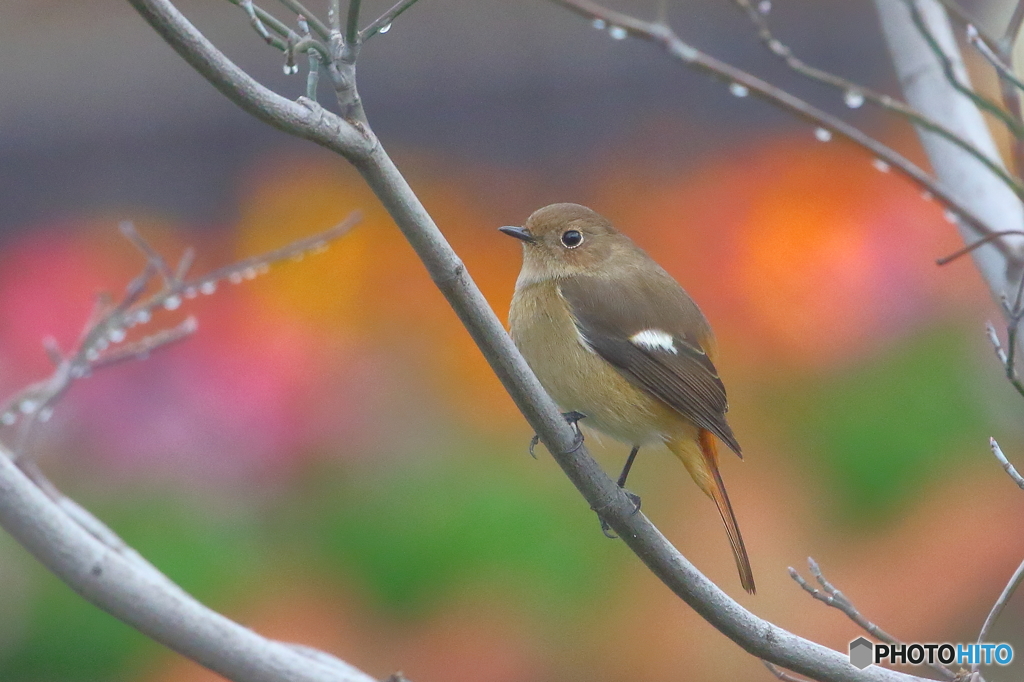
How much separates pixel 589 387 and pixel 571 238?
437 millimetres

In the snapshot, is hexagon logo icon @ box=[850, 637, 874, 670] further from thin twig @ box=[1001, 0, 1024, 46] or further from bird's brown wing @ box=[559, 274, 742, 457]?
thin twig @ box=[1001, 0, 1024, 46]

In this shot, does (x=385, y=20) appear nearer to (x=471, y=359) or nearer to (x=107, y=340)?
(x=107, y=340)

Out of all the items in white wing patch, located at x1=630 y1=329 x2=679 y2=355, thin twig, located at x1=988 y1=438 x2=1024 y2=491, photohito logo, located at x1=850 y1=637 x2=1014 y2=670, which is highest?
white wing patch, located at x1=630 y1=329 x2=679 y2=355

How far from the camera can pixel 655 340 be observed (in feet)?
7.86

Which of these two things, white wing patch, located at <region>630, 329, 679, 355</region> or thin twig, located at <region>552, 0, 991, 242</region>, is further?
white wing patch, located at <region>630, 329, 679, 355</region>

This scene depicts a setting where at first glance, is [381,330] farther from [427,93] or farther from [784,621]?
[784,621]

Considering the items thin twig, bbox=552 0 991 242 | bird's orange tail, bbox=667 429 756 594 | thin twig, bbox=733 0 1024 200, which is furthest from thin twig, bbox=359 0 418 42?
bird's orange tail, bbox=667 429 756 594

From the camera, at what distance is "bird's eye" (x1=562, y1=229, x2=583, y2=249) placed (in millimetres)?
2533

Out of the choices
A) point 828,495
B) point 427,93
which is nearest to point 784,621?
point 828,495

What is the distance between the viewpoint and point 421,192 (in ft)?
13.3

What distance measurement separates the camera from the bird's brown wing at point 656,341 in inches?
89.7

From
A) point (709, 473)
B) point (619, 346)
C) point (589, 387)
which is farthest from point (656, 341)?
point (709, 473)

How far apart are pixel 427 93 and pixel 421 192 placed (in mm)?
390

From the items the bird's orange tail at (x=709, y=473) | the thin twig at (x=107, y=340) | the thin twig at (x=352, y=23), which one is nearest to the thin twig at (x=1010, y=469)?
the bird's orange tail at (x=709, y=473)
